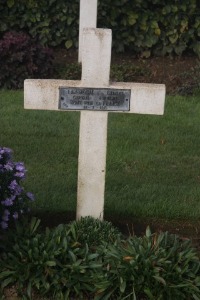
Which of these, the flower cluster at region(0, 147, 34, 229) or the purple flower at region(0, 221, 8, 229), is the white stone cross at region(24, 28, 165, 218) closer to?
the flower cluster at region(0, 147, 34, 229)

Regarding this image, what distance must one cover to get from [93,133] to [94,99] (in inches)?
8.8

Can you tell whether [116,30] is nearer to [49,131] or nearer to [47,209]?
[49,131]

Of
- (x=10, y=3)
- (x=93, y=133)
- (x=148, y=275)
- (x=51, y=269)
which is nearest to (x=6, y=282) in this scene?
(x=51, y=269)

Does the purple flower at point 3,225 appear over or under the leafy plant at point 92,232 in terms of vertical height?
over

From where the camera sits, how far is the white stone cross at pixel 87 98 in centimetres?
523

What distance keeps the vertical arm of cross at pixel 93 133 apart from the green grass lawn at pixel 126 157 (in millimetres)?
580

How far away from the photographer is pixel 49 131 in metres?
8.58

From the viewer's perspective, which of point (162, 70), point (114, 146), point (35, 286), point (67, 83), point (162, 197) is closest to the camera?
point (35, 286)

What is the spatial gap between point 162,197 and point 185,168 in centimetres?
104

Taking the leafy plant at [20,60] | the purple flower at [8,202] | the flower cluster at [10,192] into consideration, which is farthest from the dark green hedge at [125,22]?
the purple flower at [8,202]

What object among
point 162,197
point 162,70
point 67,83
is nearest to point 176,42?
point 162,70

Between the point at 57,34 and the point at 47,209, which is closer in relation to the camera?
the point at 47,209

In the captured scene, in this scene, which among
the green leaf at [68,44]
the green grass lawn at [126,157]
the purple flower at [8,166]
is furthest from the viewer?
the green leaf at [68,44]

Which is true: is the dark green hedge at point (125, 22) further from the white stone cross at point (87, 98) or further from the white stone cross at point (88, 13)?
the white stone cross at point (87, 98)
